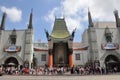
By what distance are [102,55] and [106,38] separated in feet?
12.0

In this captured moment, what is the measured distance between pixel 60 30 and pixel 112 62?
13122mm

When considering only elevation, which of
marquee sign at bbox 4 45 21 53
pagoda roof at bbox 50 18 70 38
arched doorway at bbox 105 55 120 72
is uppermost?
pagoda roof at bbox 50 18 70 38

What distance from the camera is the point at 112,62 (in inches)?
1240

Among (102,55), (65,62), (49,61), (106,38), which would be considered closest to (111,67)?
(102,55)

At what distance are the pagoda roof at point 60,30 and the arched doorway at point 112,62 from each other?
31.5 ft

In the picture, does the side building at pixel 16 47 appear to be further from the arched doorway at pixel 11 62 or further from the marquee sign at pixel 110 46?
the marquee sign at pixel 110 46

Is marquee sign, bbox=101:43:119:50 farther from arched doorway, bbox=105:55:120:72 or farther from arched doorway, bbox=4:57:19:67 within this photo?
arched doorway, bbox=4:57:19:67

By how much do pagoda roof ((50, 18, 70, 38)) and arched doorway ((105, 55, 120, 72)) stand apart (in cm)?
960

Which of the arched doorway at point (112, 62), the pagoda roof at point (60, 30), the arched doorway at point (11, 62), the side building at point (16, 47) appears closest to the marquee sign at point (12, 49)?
the side building at point (16, 47)

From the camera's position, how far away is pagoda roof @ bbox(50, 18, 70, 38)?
121 feet

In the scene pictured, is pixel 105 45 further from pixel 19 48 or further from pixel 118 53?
pixel 19 48

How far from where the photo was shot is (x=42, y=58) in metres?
36.0

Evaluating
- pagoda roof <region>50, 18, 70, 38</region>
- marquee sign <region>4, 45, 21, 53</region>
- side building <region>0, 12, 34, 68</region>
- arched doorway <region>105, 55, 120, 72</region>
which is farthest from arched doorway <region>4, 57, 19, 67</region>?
arched doorway <region>105, 55, 120, 72</region>

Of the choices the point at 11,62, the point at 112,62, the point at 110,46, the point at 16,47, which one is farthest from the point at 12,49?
the point at 112,62
